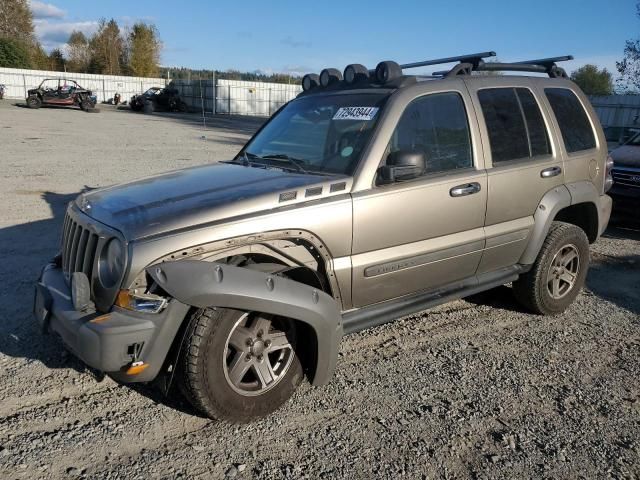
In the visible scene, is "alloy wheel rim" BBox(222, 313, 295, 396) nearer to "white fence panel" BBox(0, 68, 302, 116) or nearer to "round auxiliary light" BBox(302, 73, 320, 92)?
"round auxiliary light" BBox(302, 73, 320, 92)

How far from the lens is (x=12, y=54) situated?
52781 millimetres

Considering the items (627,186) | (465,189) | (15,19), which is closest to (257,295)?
(465,189)

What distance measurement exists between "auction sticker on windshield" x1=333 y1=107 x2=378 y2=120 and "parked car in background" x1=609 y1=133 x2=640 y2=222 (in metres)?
5.72

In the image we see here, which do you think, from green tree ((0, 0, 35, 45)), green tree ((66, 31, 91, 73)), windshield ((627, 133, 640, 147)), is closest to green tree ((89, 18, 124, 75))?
green tree ((66, 31, 91, 73))

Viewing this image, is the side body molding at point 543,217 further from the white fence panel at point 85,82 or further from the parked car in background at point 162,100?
the white fence panel at point 85,82

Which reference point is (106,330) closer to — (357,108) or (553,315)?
(357,108)

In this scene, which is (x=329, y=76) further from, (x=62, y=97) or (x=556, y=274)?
(x=62, y=97)

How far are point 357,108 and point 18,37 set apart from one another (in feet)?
214

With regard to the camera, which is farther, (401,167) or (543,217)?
(543,217)

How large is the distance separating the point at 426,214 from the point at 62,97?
35.2 metres

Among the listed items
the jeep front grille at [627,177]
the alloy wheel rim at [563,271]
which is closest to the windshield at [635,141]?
the jeep front grille at [627,177]

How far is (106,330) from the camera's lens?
2766 millimetres

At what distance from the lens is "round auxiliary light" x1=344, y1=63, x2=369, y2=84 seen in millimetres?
4195

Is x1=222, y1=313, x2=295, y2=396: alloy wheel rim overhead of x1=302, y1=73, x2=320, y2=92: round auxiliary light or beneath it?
beneath
